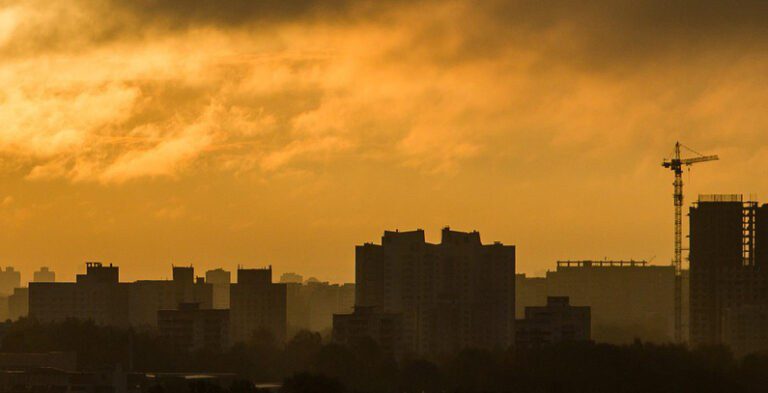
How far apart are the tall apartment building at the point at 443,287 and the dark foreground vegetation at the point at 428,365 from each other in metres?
18.4

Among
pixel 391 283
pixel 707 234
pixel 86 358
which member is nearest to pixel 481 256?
pixel 391 283

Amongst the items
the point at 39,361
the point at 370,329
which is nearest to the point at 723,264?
the point at 370,329

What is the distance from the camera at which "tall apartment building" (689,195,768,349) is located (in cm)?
17425

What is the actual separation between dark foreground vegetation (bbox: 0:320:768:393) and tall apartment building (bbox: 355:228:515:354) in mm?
18423

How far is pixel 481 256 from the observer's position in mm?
180500

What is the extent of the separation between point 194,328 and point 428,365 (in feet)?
131

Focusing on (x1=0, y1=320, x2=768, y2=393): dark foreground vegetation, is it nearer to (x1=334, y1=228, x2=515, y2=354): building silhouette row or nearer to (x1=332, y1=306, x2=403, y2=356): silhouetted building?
(x1=332, y1=306, x2=403, y2=356): silhouetted building

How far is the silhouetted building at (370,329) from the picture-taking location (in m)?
146

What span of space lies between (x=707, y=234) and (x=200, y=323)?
159ft

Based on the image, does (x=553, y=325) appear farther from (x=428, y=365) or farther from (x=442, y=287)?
(x=428, y=365)

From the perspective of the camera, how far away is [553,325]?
153 metres

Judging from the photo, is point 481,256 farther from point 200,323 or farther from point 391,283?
point 200,323

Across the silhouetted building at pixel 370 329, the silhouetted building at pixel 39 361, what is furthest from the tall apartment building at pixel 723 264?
the silhouetted building at pixel 39 361

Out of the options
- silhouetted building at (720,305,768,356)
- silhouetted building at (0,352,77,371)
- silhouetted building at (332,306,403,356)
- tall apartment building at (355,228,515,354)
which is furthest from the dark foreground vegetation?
silhouetted building at (720,305,768,356)
